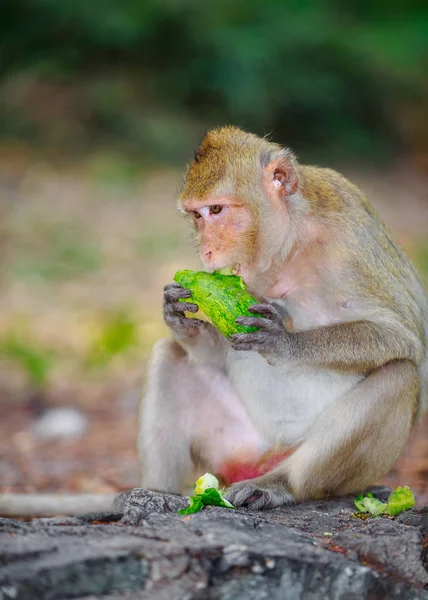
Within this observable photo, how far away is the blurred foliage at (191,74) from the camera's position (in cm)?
1355

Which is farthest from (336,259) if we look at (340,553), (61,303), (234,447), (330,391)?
(61,303)

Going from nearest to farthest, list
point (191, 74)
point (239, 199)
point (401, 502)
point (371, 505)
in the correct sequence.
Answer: point (401, 502) < point (371, 505) < point (239, 199) < point (191, 74)

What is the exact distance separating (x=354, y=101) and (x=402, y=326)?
10.8 m

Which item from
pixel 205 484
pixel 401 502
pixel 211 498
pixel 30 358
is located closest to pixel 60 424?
pixel 30 358

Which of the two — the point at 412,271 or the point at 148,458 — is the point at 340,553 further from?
the point at 412,271

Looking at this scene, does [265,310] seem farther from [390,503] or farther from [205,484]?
[390,503]

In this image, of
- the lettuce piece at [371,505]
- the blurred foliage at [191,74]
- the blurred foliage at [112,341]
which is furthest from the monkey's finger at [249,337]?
the blurred foliage at [191,74]

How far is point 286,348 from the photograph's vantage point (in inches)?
164

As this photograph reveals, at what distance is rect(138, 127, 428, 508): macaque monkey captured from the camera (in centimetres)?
419

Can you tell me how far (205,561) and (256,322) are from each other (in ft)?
4.61

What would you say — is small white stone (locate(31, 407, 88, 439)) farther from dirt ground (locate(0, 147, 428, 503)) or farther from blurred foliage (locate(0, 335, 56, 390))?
blurred foliage (locate(0, 335, 56, 390))

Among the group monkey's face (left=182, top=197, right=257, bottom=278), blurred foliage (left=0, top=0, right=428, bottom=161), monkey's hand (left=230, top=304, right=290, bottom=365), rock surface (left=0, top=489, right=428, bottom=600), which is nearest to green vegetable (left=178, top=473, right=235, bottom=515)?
rock surface (left=0, top=489, right=428, bottom=600)

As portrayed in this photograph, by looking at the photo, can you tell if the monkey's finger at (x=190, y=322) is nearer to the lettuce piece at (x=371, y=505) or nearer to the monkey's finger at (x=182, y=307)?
the monkey's finger at (x=182, y=307)

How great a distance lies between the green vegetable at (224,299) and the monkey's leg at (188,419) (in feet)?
2.18
